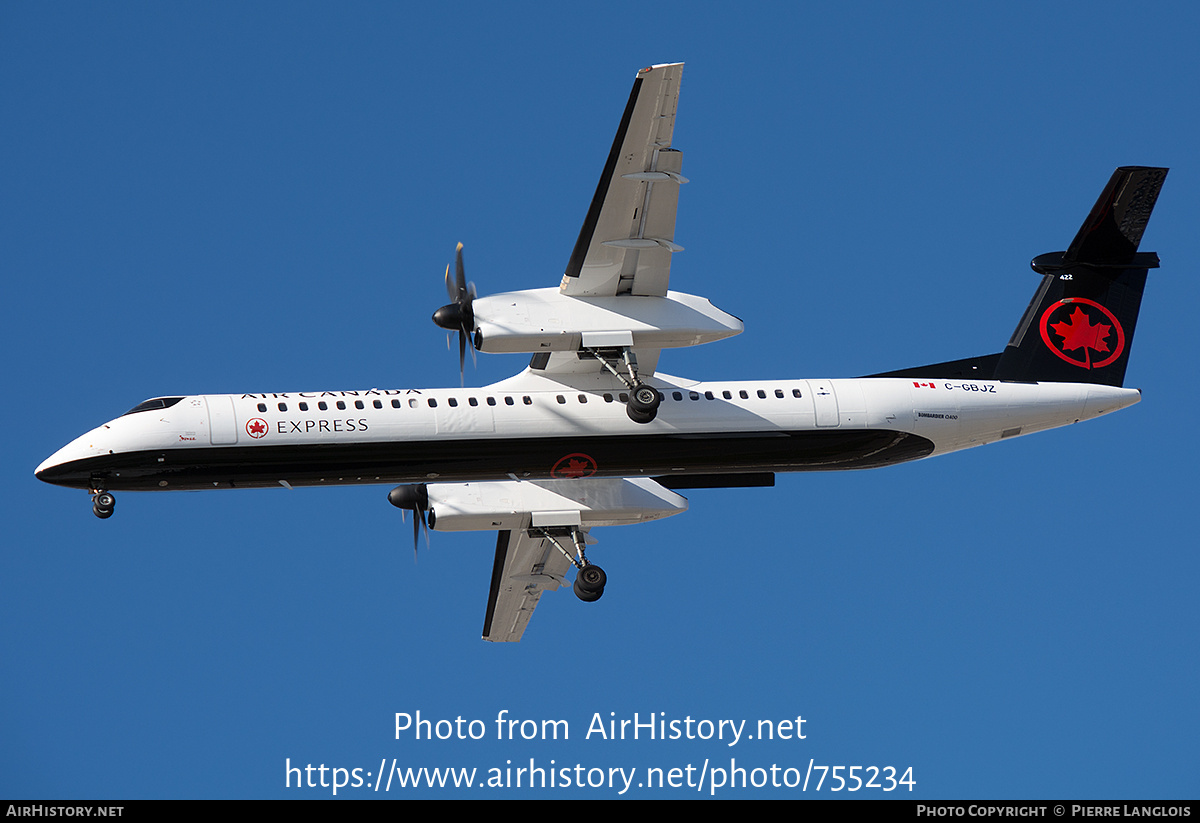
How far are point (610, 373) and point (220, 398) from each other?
670 cm

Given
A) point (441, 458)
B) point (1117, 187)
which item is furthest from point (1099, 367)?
point (441, 458)

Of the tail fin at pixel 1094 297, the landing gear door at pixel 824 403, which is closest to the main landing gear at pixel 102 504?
the landing gear door at pixel 824 403

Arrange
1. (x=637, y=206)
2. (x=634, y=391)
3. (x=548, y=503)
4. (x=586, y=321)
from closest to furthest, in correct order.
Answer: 1. (x=637, y=206)
2. (x=586, y=321)
3. (x=634, y=391)
4. (x=548, y=503)

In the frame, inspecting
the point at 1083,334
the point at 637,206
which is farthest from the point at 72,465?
the point at 1083,334

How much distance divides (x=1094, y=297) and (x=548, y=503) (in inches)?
437

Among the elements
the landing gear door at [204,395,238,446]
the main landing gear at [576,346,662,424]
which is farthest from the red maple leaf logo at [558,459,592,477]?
the landing gear door at [204,395,238,446]

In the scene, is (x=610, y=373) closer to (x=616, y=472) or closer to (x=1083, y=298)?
(x=616, y=472)

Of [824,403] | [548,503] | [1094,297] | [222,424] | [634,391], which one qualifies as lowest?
[548,503]

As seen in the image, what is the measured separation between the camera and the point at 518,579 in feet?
106

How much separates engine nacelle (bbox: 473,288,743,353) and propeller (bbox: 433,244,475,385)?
21 cm

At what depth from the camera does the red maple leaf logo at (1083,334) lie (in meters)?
29.1

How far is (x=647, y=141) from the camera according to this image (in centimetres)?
2419

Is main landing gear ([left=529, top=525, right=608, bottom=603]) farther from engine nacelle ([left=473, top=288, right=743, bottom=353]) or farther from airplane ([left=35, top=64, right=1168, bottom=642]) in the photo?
engine nacelle ([left=473, top=288, right=743, bottom=353])

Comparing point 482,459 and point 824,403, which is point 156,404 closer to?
point 482,459
